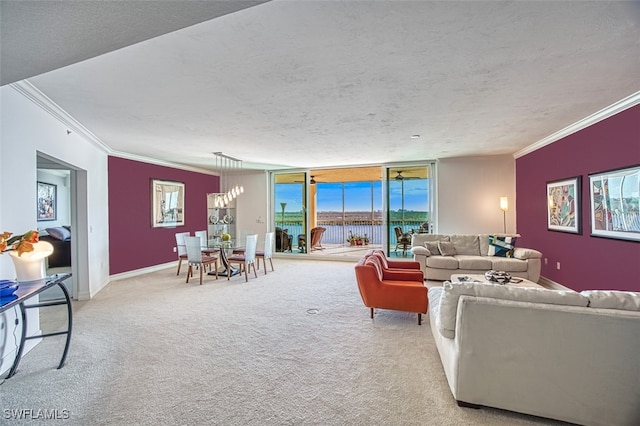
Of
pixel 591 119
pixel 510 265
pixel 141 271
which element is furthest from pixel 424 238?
pixel 141 271

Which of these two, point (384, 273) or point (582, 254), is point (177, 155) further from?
point (582, 254)

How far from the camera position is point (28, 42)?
170 cm

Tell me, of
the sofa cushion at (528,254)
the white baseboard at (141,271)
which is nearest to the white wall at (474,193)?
the sofa cushion at (528,254)

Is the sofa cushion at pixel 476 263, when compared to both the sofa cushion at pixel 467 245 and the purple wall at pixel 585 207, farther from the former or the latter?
→ the purple wall at pixel 585 207

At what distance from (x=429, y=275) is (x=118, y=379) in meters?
4.95

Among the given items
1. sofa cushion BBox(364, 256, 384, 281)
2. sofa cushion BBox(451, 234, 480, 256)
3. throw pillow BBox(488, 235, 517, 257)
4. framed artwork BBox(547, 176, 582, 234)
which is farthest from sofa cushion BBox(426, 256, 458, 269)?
sofa cushion BBox(364, 256, 384, 281)

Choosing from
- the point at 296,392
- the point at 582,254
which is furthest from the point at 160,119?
the point at 582,254

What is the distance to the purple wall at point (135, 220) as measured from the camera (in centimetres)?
580

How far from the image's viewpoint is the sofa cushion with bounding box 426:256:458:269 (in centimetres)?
539

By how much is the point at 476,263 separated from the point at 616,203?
7.05 ft

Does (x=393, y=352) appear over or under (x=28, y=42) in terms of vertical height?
under

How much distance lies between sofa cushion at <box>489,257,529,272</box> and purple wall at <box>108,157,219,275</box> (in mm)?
7089

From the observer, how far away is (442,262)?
215 inches

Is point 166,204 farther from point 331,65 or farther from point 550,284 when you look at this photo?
point 550,284
